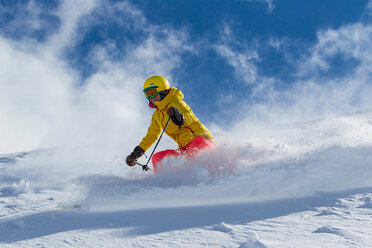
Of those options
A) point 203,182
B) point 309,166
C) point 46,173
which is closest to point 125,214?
point 203,182

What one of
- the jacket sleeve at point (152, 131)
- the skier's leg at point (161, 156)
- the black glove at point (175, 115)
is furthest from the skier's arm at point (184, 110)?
the jacket sleeve at point (152, 131)

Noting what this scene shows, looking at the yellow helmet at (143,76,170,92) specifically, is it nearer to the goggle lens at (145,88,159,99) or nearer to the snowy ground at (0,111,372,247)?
the goggle lens at (145,88,159,99)

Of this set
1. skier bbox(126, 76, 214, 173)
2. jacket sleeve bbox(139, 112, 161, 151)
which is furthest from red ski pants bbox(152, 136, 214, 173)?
jacket sleeve bbox(139, 112, 161, 151)

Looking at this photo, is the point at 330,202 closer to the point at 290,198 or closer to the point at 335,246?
the point at 290,198

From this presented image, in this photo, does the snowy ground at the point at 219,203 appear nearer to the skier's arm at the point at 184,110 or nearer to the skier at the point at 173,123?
the skier at the point at 173,123

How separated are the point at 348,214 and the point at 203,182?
1848 millimetres

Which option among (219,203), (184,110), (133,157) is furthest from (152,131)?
(219,203)

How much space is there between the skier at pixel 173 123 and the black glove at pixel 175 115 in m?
0.03

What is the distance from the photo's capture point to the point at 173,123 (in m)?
5.34

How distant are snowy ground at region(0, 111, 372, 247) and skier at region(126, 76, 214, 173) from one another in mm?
321

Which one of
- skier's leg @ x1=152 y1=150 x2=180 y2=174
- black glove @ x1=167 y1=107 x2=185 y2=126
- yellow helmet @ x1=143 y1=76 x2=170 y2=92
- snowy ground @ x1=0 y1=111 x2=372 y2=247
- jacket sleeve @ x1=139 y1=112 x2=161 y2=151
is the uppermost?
yellow helmet @ x1=143 y1=76 x2=170 y2=92

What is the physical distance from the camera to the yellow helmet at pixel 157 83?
547cm

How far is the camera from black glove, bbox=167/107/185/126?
489 centimetres

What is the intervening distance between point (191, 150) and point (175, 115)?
0.58 metres
